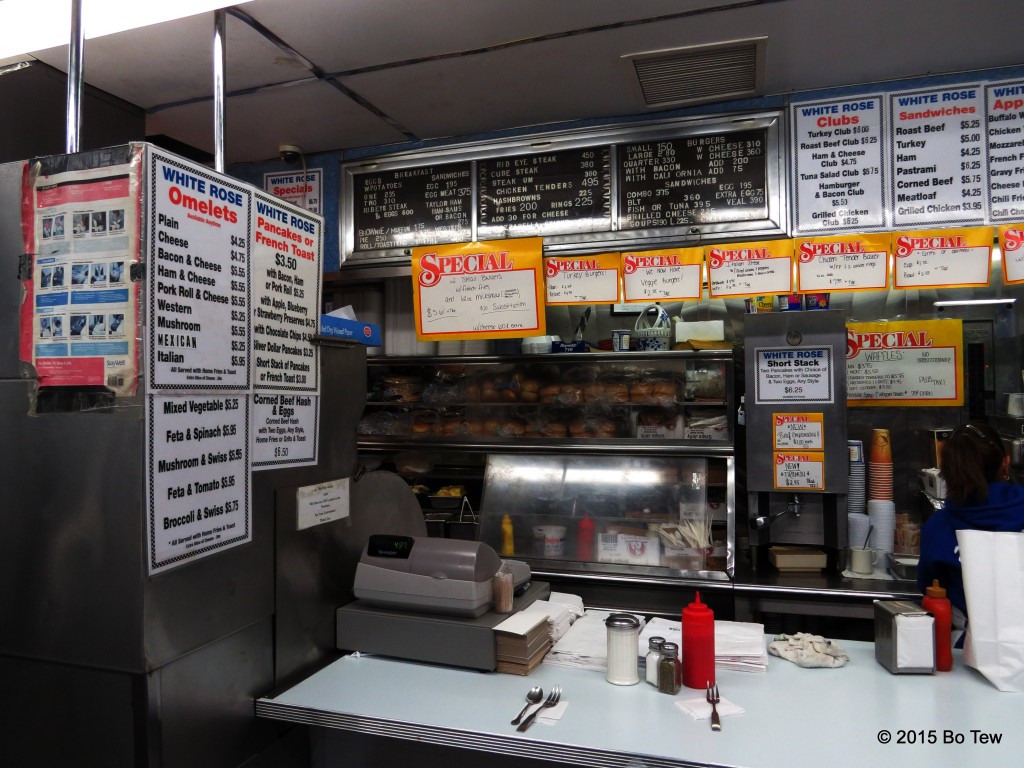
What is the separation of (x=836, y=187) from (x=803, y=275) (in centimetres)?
46

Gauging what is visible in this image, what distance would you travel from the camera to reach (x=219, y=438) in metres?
1.86

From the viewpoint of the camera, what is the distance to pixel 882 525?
11.5 ft

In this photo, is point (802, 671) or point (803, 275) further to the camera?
point (803, 275)

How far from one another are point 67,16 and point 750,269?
9.55ft

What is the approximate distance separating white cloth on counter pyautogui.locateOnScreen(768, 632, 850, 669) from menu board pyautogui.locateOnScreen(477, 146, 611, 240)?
2235mm

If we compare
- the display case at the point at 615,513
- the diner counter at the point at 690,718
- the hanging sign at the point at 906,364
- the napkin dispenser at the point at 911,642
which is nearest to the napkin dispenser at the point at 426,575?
the diner counter at the point at 690,718

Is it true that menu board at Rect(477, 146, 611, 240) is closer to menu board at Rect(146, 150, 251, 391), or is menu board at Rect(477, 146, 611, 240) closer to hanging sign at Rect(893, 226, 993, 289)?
hanging sign at Rect(893, 226, 993, 289)

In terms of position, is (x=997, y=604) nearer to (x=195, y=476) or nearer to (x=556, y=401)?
(x=195, y=476)

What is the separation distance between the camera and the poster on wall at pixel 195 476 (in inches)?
65.1

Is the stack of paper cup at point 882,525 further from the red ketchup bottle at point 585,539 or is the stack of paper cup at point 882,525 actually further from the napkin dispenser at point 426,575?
the napkin dispenser at point 426,575

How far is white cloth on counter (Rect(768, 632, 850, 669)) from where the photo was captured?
2184 millimetres

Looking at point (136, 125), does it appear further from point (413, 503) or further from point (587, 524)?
point (587, 524)

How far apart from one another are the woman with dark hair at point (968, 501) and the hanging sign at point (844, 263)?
3.05ft

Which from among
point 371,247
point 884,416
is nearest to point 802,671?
point 884,416
